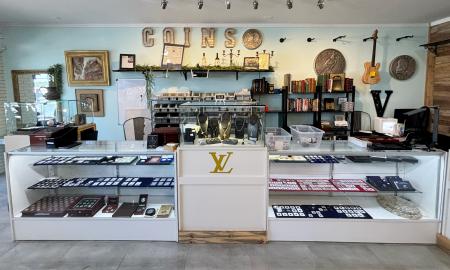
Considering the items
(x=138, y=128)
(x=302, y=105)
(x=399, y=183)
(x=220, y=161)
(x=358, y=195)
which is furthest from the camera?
(x=302, y=105)

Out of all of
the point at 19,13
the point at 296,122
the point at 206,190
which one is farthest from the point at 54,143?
the point at 296,122

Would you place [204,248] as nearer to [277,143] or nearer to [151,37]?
[277,143]

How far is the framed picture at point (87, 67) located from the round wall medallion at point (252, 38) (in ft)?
8.80

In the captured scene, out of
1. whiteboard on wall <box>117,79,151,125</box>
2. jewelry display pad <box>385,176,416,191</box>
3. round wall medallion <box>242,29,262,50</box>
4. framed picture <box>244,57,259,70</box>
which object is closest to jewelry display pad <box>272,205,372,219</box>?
jewelry display pad <box>385,176,416,191</box>

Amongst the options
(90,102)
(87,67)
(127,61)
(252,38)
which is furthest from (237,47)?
(90,102)

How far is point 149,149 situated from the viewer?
268 centimetres

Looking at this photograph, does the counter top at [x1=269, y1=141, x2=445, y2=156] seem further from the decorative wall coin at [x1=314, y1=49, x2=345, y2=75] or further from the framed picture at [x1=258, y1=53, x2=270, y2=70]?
the decorative wall coin at [x1=314, y1=49, x2=345, y2=75]

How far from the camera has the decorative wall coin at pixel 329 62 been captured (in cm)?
556

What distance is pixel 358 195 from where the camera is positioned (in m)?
3.06

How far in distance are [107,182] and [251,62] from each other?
11.6ft

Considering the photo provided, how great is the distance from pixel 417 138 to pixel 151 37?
4669 mm

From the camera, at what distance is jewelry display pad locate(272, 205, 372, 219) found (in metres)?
2.64

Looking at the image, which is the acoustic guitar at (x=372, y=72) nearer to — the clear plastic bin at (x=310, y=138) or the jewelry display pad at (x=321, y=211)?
the clear plastic bin at (x=310, y=138)

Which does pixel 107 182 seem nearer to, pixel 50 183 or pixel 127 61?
pixel 50 183
